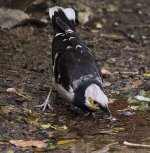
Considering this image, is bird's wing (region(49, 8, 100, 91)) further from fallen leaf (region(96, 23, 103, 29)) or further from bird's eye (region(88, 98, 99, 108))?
fallen leaf (region(96, 23, 103, 29))

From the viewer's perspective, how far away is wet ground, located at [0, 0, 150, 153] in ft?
21.7

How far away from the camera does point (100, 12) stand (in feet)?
39.4

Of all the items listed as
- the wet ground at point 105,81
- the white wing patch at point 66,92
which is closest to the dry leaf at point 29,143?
the wet ground at point 105,81

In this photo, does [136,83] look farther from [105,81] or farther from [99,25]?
[99,25]

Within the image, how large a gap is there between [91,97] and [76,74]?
0.54m

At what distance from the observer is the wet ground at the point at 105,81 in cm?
662

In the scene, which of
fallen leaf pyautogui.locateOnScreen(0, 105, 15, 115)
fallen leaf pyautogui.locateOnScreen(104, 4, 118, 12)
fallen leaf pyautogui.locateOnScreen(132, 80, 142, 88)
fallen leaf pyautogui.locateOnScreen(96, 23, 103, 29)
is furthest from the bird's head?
fallen leaf pyautogui.locateOnScreen(104, 4, 118, 12)

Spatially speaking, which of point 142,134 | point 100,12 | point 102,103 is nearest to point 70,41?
point 102,103

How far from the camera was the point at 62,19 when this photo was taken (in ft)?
28.5

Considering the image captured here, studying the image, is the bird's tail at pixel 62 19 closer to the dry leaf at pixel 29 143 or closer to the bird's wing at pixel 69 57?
the bird's wing at pixel 69 57

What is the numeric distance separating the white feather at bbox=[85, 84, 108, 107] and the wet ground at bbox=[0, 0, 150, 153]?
349mm

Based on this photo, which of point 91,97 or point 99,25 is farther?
point 99,25

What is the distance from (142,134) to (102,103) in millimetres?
613

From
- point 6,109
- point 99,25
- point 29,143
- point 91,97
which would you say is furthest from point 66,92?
point 99,25
